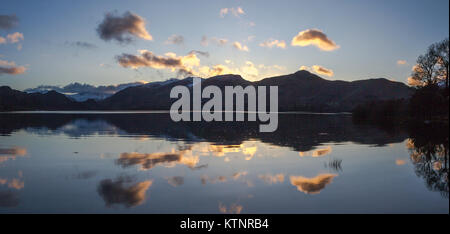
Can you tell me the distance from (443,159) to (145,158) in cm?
2398

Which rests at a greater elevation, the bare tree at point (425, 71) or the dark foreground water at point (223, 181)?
the bare tree at point (425, 71)

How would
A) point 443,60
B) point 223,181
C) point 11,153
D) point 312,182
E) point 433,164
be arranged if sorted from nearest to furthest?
point 312,182
point 223,181
point 433,164
point 11,153
point 443,60

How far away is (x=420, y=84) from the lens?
88.4m

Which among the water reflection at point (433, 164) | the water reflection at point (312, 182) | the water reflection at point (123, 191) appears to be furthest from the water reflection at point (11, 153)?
the water reflection at point (433, 164)

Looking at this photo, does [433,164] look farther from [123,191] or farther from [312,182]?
[123,191]

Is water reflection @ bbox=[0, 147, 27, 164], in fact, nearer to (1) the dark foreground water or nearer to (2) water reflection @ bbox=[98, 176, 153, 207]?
(1) the dark foreground water

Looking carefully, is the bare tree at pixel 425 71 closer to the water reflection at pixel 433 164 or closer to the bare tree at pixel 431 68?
the bare tree at pixel 431 68

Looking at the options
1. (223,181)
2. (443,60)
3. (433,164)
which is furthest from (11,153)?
(443,60)

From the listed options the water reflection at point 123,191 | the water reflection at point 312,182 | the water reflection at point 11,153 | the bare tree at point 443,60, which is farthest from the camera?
the bare tree at point 443,60

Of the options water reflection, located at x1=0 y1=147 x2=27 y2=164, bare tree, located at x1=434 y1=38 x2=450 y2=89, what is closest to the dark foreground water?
water reflection, located at x1=0 y1=147 x2=27 y2=164

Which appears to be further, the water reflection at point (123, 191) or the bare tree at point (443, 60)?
the bare tree at point (443, 60)

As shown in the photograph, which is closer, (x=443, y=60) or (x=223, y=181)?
(x=223, y=181)

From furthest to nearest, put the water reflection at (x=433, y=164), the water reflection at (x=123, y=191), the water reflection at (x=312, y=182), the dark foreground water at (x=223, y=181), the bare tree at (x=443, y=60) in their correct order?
the bare tree at (x=443, y=60) → the water reflection at (x=433, y=164) → the water reflection at (x=312, y=182) → the water reflection at (x=123, y=191) → the dark foreground water at (x=223, y=181)
